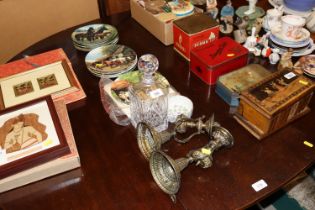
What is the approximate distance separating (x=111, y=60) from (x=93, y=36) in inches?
8.1

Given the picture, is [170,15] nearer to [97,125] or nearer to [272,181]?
[97,125]

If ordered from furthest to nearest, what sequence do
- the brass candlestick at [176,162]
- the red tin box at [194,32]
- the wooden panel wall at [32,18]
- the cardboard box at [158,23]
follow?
the wooden panel wall at [32,18] → the cardboard box at [158,23] → the red tin box at [194,32] → the brass candlestick at [176,162]

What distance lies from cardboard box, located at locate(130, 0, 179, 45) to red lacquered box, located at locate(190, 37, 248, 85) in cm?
21

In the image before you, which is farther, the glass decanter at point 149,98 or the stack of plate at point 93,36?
the stack of plate at point 93,36

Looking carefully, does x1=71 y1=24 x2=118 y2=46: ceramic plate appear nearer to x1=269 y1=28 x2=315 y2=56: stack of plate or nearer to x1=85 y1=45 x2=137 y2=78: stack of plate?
x1=85 y1=45 x2=137 y2=78: stack of plate

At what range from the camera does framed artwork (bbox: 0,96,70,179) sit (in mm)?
924

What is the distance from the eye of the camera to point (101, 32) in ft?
4.90

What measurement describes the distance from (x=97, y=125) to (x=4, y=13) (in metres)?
1.26

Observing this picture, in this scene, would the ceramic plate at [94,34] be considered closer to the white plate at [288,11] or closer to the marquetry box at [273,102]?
the marquetry box at [273,102]

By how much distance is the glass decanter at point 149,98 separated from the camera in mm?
1003

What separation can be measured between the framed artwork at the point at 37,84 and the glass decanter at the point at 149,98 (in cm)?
27

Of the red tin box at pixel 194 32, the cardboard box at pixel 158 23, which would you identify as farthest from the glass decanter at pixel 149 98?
the cardboard box at pixel 158 23

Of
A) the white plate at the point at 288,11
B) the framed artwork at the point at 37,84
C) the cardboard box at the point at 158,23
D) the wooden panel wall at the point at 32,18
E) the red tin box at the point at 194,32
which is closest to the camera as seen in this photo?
the framed artwork at the point at 37,84

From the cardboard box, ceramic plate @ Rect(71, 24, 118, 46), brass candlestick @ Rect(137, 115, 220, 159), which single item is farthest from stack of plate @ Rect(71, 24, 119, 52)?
brass candlestick @ Rect(137, 115, 220, 159)
